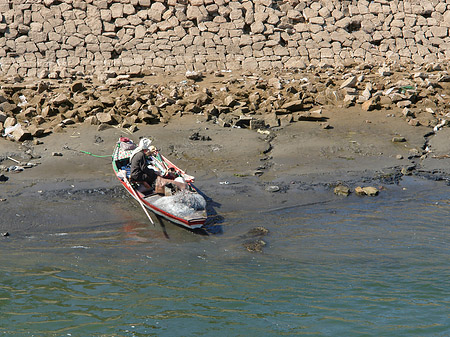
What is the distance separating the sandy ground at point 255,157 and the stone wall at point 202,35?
4.38 meters

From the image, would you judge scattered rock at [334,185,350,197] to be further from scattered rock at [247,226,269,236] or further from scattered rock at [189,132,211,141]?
scattered rock at [189,132,211,141]

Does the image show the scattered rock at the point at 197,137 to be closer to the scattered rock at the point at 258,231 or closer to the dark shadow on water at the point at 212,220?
the dark shadow on water at the point at 212,220

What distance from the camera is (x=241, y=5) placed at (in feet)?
56.6

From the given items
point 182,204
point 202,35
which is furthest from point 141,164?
point 202,35

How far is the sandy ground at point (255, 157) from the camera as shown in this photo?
1028cm

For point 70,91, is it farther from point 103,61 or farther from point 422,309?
point 422,309

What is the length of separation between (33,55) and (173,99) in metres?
5.46

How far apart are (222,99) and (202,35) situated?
3780mm

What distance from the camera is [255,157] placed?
1168cm

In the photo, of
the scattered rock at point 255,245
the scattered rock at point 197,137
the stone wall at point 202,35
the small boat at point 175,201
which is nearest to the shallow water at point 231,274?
the scattered rock at point 255,245

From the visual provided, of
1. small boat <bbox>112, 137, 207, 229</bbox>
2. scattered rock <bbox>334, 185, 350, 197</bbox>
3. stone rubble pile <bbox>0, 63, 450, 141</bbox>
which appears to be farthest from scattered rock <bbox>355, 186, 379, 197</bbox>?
stone rubble pile <bbox>0, 63, 450, 141</bbox>

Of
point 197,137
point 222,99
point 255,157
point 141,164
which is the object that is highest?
point 222,99

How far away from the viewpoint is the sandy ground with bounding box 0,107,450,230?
10.3 m

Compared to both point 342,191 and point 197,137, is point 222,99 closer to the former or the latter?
point 197,137
